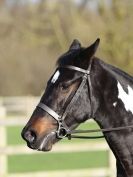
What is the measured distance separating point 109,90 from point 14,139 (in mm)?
14507

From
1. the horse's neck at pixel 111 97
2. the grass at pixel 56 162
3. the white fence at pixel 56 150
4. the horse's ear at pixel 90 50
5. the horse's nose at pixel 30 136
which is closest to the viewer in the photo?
the horse's nose at pixel 30 136

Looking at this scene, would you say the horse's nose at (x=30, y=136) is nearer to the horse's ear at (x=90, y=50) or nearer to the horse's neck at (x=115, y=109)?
the horse's neck at (x=115, y=109)

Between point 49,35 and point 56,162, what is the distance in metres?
23.2

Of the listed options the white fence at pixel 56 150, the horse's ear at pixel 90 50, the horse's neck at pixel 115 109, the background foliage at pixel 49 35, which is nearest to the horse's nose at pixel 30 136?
the horse's neck at pixel 115 109

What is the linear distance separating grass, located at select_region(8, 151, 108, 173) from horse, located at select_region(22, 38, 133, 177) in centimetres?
729

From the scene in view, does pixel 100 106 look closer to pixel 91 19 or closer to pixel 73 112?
pixel 73 112

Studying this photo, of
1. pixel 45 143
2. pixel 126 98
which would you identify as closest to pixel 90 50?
pixel 126 98

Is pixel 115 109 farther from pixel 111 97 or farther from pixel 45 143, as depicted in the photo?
pixel 45 143

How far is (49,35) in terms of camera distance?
118 feet

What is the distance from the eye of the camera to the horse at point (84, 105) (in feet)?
14.3

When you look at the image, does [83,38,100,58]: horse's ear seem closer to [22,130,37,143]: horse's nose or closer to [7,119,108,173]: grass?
[22,130,37,143]: horse's nose

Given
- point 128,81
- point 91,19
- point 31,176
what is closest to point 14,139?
point 31,176

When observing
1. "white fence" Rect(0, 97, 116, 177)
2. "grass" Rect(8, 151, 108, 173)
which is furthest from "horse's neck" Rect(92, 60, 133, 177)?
"grass" Rect(8, 151, 108, 173)

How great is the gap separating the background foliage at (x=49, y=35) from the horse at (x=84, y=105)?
26718mm
